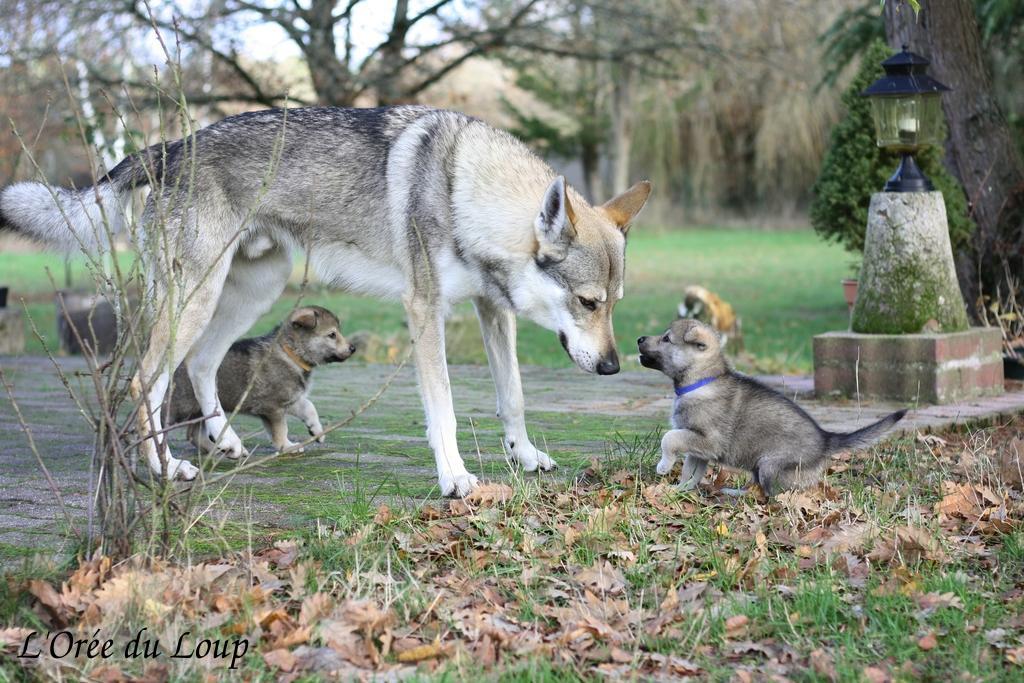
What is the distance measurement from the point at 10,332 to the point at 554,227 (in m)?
8.14

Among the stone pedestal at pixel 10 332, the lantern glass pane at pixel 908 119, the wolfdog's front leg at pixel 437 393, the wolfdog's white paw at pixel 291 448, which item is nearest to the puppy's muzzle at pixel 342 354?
the wolfdog's white paw at pixel 291 448

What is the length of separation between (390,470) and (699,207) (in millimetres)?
33506

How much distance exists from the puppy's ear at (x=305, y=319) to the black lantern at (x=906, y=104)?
3.84 metres

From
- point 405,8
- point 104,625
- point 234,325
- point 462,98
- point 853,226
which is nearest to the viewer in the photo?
point 104,625

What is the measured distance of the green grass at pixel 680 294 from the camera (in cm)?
1183

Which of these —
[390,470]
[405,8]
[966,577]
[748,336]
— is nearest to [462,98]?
[405,8]

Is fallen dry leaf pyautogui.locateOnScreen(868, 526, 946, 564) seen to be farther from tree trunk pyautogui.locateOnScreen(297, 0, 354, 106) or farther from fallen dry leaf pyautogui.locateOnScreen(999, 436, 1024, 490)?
tree trunk pyautogui.locateOnScreen(297, 0, 354, 106)

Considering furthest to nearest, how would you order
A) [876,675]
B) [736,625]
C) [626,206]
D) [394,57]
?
[394,57]
[626,206]
[736,625]
[876,675]

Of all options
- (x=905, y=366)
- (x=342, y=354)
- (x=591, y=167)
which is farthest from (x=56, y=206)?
(x=591, y=167)

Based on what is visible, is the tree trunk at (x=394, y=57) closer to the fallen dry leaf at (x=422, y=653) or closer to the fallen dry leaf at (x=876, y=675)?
the fallen dry leaf at (x=422, y=653)

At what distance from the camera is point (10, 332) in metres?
11.0

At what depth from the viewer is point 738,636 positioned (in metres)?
3.22

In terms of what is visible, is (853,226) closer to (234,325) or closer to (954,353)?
(954,353)

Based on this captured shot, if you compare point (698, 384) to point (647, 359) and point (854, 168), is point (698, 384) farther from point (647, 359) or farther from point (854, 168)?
point (854, 168)
